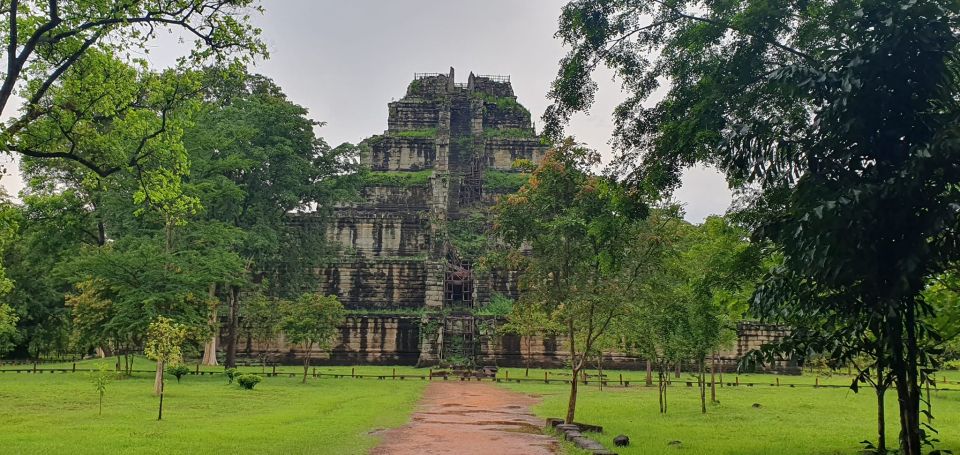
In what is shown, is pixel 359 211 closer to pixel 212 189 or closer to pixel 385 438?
pixel 212 189

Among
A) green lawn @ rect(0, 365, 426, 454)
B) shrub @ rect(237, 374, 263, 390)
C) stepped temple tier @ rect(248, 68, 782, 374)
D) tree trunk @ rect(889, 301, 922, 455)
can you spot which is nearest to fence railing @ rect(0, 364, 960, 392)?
green lawn @ rect(0, 365, 426, 454)

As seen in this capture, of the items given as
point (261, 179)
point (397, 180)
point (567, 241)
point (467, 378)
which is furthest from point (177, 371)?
point (397, 180)

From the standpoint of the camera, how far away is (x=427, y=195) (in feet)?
151

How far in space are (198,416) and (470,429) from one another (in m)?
6.44

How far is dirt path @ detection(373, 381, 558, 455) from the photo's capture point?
1238cm

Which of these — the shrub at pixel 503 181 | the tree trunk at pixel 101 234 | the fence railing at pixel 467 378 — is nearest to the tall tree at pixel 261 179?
the fence railing at pixel 467 378

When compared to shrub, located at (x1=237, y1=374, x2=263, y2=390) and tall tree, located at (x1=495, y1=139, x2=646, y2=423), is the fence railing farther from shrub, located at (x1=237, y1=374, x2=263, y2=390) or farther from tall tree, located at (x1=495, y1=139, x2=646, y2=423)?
tall tree, located at (x1=495, y1=139, x2=646, y2=423)

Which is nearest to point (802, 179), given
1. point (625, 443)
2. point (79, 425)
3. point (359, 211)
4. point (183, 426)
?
point (625, 443)

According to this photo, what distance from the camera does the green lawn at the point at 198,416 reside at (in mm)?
11898

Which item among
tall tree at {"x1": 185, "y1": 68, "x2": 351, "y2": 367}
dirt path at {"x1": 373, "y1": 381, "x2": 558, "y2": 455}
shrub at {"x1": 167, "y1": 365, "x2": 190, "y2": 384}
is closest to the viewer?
dirt path at {"x1": 373, "y1": 381, "x2": 558, "y2": 455}

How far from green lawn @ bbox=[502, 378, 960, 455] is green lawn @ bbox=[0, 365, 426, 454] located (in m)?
5.00

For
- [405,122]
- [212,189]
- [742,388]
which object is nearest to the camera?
[212,189]

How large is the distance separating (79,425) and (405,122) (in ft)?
129

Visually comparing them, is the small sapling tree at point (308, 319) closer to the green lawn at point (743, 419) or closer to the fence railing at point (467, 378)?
the fence railing at point (467, 378)
